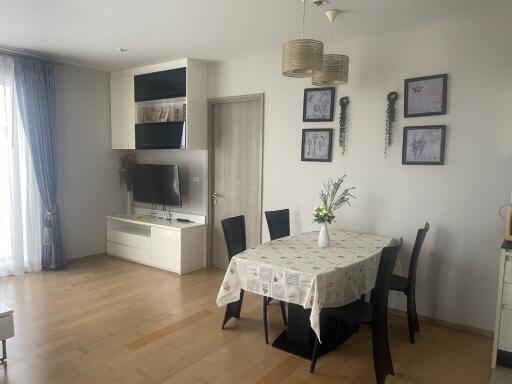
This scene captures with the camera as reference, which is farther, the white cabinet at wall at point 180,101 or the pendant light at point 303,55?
the white cabinet at wall at point 180,101

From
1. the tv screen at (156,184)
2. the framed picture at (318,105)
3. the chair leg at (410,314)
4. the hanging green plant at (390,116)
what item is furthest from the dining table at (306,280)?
the tv screen at (156,184)

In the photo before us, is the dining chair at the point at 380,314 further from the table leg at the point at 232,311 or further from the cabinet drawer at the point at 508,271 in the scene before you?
the table leg at the point at 232,311

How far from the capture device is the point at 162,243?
4.97 metres

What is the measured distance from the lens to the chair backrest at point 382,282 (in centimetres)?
236

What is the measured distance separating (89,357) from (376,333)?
2.04m

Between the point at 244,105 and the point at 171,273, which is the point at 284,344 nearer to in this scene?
the point at 171,273

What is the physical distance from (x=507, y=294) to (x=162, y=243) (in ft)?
12.3

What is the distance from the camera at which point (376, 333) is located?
2455 millimetres

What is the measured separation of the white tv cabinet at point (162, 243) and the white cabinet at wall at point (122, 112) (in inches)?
44.1


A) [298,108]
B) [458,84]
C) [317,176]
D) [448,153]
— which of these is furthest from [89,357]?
[458,84]

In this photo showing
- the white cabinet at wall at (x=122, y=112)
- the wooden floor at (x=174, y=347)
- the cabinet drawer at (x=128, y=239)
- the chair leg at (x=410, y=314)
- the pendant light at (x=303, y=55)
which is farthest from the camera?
the white cabinet at wall at (x=122, y=112)

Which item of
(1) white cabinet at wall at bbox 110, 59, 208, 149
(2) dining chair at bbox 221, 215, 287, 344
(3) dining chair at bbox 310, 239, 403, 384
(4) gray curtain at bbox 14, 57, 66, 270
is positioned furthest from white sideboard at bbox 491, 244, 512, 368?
(4) gray curtain at bbox 14, 57, 66, 270

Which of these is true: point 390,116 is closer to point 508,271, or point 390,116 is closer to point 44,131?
point 508,271

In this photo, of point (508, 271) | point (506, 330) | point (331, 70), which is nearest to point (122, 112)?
point (331, 70)
